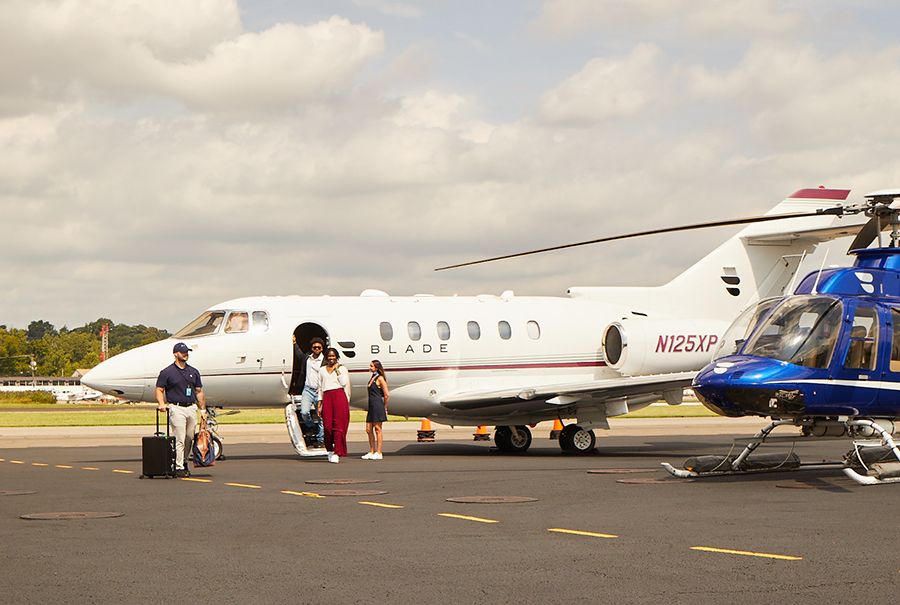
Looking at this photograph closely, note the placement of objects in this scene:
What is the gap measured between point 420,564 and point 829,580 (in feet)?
10.1

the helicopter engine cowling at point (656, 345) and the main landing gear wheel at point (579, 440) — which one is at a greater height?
the helicopter engine cowling at point (656, 345)

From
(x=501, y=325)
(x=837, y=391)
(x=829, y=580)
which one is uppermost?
(x=501, y=325)

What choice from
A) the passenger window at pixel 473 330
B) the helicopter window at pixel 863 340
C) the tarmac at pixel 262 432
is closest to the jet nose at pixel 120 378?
the tarmac at pixel 262 432

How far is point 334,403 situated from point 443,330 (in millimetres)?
4193

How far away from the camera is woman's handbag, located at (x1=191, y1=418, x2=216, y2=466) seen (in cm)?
1814

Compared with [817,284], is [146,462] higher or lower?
lower

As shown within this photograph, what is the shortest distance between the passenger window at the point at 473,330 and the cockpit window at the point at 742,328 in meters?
7.85

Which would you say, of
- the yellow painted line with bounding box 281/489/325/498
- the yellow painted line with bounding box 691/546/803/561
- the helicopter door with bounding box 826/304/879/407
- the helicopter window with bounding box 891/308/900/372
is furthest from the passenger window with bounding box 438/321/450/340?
the yellow painted line with bounding box 691/546/803/561

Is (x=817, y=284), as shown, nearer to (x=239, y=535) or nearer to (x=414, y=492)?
(x=414, y=492)

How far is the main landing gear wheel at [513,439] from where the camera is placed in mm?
23266

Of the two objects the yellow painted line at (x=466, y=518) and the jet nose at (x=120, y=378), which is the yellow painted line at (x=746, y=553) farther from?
the jet nose at (x=120, y=378)

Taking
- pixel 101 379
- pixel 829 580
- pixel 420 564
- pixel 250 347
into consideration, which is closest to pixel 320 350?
pixel 250 347

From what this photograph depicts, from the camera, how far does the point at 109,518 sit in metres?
11.1

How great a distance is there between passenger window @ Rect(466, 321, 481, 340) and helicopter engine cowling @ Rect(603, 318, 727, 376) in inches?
122
